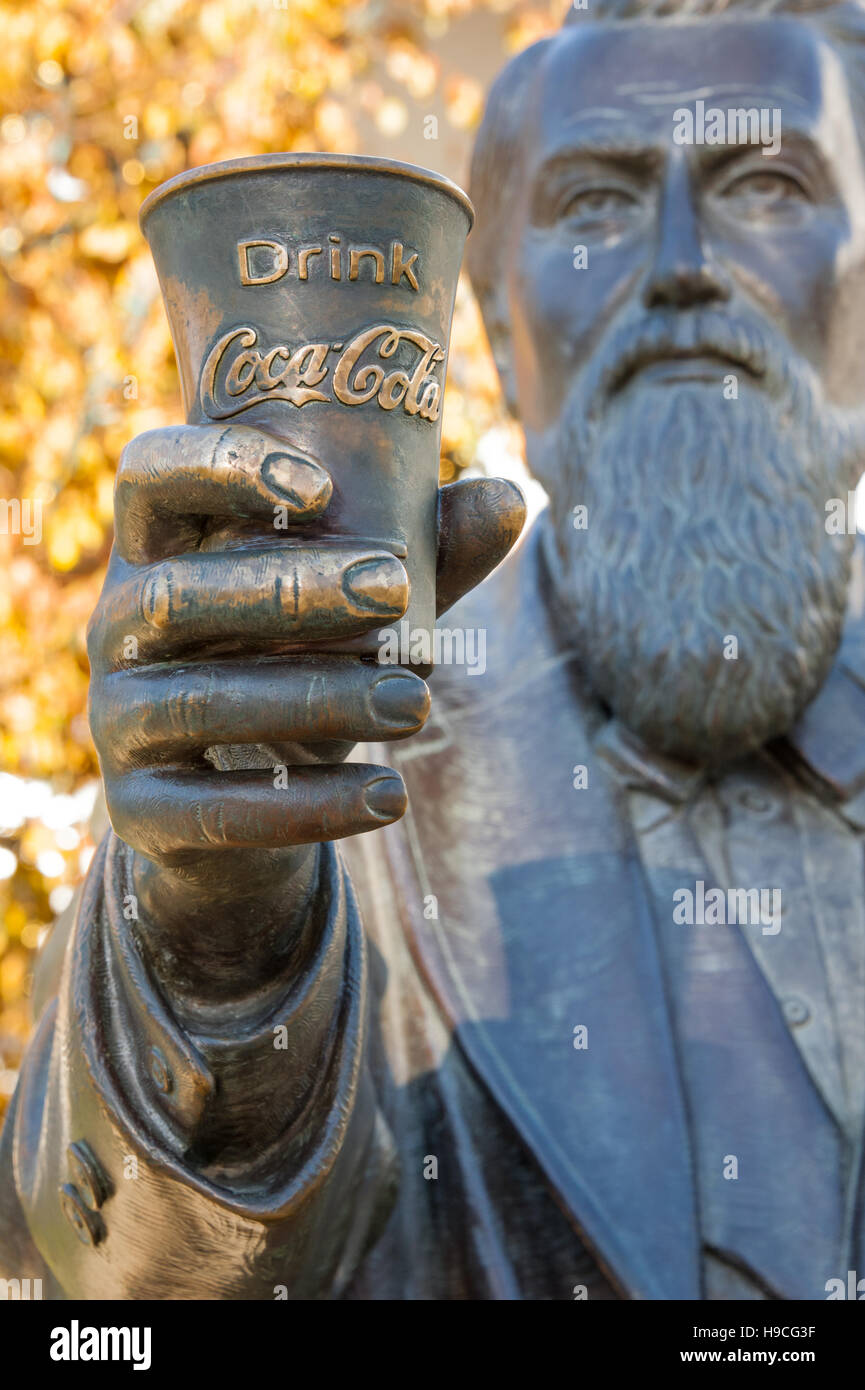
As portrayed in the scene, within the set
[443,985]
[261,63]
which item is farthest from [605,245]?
[261,63]

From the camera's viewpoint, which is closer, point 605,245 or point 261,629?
point 261,629

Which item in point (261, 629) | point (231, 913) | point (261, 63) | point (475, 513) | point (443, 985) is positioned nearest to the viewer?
point (261, 629)

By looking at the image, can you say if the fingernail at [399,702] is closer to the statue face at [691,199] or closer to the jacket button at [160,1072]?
the jacket button at [160,1072]

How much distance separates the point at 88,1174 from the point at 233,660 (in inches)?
29.3

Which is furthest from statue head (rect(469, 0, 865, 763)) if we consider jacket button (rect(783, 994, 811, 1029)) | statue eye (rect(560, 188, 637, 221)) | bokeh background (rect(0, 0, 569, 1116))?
bokeh background (rect(0, 0, 569, 1116))

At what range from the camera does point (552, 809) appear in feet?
8.52

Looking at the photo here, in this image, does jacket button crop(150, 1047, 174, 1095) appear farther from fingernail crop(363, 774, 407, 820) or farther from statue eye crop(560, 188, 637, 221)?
statue eye crop(560, 188, 637, 221)

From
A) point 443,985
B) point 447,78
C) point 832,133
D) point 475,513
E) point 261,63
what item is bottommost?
point 443,985

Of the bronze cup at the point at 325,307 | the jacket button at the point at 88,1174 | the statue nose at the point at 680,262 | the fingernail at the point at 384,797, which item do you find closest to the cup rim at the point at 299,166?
the bronze cup at the point at 325,307

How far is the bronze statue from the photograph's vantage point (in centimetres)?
153

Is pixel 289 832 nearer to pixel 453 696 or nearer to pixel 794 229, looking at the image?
pixel 453 696

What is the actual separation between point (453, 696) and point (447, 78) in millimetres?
5190

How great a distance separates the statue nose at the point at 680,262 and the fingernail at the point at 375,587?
4.41 ft

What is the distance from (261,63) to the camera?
19.7 feet
